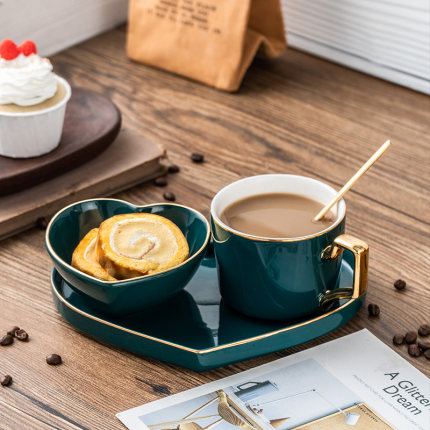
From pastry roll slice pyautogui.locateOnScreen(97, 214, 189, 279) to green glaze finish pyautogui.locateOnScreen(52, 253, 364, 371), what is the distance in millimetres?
63

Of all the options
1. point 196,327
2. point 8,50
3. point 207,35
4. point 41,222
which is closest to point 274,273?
point 196,327

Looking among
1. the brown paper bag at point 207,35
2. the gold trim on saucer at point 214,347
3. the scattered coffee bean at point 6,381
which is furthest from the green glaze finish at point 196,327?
the brown paper bag at point 207,35

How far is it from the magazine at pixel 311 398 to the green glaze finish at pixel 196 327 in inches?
1.2

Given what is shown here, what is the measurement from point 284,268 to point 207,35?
80cm

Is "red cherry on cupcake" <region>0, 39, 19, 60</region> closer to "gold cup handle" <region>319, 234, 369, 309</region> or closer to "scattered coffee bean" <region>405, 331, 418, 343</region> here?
"gold cup handle" <region>319, 234, 369, 309</region>

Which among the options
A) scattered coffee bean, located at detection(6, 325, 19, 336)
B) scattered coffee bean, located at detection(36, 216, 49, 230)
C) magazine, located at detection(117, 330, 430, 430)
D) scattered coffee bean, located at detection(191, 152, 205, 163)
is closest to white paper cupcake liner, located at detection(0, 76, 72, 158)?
scattered coffee bean, located at detection(36, 216, 49, 230)

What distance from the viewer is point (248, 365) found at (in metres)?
0.84

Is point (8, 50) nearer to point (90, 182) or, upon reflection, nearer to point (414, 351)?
point (90, 182)

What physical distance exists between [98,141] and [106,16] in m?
0.67

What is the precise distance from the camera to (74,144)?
3.93ft

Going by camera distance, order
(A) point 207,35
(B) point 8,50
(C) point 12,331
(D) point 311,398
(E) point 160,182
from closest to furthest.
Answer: (D) point 311,398 < (C) point 12,331 < (B) point 8,50 < (E) point 160,182 < (A) point 207,35

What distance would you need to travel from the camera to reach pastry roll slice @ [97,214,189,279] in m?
0.82

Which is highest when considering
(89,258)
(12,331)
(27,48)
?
(27,48)

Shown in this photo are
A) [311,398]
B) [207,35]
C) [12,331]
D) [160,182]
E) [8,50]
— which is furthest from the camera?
[207,35]
